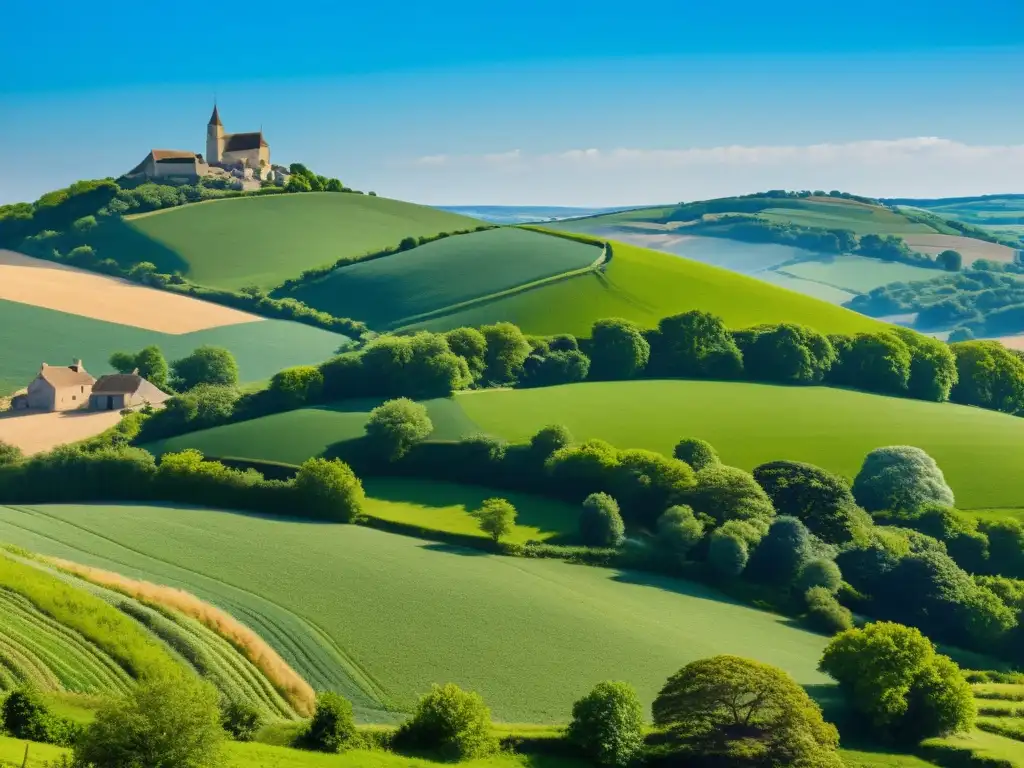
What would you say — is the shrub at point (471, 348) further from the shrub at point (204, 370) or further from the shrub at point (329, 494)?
the shrub at point (329, 494)

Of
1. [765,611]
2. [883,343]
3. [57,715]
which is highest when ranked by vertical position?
[883,343]

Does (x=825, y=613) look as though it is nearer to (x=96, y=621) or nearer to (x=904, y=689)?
(x=904, y=689)

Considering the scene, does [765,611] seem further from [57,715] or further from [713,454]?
[57,715]

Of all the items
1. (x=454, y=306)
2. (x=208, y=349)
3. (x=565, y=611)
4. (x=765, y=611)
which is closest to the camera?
(x=565, y=611)

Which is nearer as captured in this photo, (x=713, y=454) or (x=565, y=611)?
(x=565, y=611)

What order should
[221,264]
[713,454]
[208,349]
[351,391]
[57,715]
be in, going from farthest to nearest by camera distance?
[221,264] < [208,349] < [351,391] < [713,454] < [57,715]

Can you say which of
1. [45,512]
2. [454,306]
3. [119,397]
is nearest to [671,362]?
[454,306]
